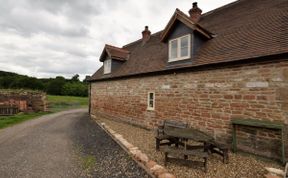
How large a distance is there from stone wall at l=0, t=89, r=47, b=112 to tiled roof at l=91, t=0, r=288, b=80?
48.4 feet

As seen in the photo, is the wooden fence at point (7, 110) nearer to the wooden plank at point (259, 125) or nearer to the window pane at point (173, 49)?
the window pane at point (173, 49)

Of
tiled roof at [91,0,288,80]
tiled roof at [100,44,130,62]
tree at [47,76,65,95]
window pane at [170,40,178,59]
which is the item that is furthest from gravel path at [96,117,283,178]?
tree at [47,76,65,95]

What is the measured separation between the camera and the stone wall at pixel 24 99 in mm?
18547

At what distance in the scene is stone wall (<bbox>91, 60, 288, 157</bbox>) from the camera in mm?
6059

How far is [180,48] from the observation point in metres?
9.71

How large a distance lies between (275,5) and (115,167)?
33.7 ft

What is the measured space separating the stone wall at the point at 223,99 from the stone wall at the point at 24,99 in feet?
46.4

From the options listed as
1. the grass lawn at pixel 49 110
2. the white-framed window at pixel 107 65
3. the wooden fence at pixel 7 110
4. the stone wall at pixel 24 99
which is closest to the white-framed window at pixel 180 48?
the white-framed window at pixel 107 65

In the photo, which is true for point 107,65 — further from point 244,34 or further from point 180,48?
point 244,34

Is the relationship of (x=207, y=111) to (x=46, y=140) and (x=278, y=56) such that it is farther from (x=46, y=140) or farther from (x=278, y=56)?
(x=46, y=140)

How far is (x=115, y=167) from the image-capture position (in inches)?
220

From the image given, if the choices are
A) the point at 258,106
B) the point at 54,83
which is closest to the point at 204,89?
the point at 258,106

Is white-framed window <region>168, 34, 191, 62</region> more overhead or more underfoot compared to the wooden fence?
more overhead

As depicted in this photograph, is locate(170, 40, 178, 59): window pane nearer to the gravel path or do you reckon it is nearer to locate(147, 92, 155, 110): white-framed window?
locate(147, 92, 155, 110): white-framed window
